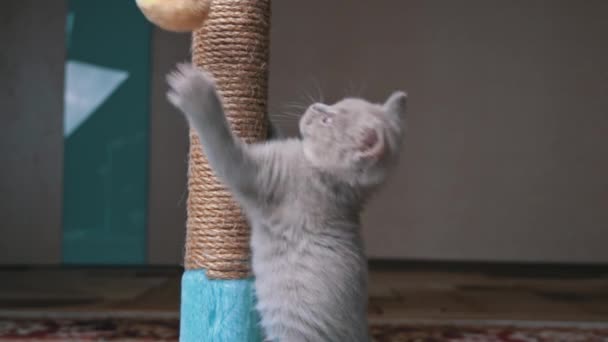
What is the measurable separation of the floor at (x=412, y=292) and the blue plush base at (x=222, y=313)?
1.28 metres

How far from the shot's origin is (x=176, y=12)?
3.81ft

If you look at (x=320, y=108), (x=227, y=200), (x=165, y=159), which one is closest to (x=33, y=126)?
(x=165, y=159)

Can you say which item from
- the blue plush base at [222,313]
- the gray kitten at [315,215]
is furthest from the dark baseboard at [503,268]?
the gray kitten at [315,215]

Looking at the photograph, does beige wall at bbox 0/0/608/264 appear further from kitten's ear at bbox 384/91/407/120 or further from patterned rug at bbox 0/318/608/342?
kitten's ear at bbox 384/91/407/120

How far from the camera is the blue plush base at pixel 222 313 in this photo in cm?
124

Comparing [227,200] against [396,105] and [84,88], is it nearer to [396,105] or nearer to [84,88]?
[396,105]

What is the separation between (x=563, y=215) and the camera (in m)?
4.48

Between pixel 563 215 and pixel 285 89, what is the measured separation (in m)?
2.04

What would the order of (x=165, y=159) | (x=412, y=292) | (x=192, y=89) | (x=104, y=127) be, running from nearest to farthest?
(x=192, y=89) < (x=412, y=292) < (x=104, y=127) < (x=165, y=159)

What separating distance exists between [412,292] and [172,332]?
1352 millimetres

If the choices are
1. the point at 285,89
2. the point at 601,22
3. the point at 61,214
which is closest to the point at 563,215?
the point at 601,22

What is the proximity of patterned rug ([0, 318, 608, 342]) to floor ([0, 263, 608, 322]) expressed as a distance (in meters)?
0.14

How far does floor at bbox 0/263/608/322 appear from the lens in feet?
8.63

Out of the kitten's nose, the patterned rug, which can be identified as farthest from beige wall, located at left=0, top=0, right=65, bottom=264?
the kitten's nose
